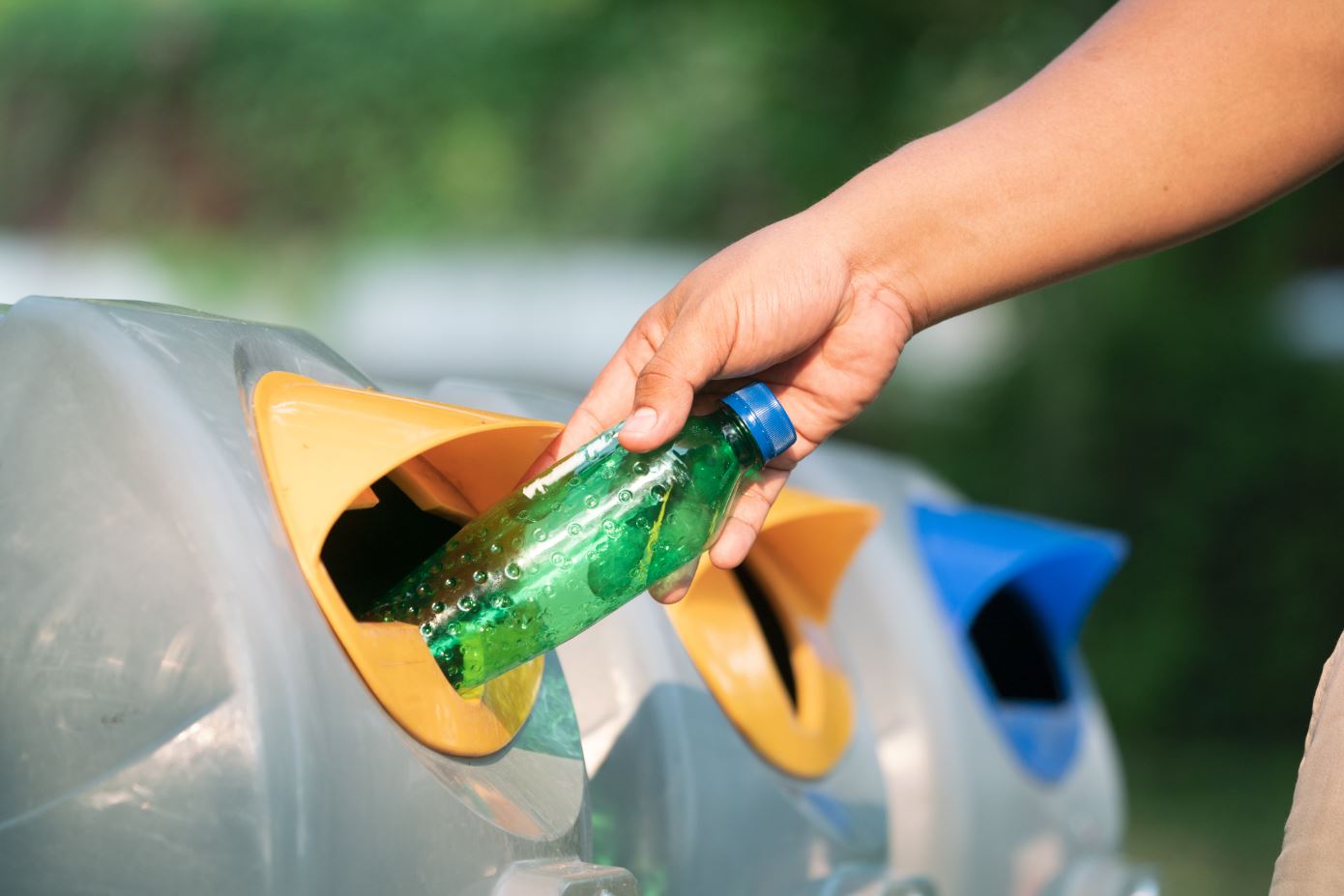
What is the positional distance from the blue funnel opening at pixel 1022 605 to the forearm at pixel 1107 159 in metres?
1.09

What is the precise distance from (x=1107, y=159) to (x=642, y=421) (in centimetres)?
50

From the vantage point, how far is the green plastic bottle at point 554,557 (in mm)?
1258

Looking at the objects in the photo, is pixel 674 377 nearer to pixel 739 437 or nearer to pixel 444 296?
pixel 739 437

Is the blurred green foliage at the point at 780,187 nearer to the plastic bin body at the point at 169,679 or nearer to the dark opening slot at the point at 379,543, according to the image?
the dark opening slot at the point at 379,543

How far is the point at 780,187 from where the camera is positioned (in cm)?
714

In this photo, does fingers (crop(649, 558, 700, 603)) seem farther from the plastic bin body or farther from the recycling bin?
the plastic bin body

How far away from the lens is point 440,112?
8.27 m

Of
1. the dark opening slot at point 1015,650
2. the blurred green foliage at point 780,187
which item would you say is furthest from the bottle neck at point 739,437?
the blurred green foliage at point 780,187

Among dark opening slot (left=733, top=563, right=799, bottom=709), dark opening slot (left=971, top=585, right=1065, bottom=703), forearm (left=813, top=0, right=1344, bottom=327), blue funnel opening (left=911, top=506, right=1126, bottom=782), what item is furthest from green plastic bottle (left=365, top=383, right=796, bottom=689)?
dark opening slot (left=971, top=585, right=1065, bottom=703)

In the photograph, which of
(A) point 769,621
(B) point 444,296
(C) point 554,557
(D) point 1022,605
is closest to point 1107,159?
(C) point 554,557

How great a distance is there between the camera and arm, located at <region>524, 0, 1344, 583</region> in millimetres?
1290

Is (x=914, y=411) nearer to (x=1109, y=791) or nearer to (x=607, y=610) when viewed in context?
(x=1109, y=791)

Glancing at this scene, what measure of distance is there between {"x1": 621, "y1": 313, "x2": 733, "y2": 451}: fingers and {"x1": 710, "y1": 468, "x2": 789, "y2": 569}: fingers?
0.16m

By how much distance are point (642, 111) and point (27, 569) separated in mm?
6725
